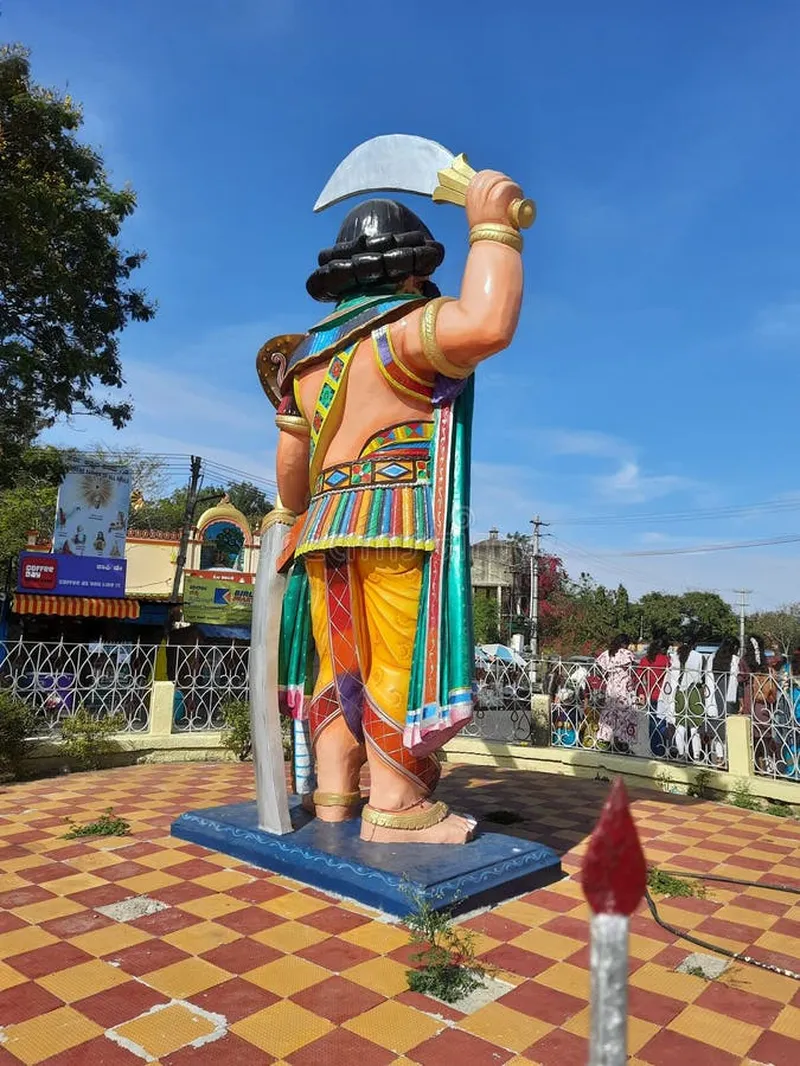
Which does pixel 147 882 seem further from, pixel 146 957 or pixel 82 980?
pixel 82 980

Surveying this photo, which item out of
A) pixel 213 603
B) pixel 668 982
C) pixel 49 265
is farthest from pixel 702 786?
pixel 213 603

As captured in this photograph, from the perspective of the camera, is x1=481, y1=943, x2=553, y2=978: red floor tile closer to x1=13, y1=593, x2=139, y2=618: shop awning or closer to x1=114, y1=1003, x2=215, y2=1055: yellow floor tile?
x1=114, y1=1003, x2=215, y2=1055: yellow floor tile

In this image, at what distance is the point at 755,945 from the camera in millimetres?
2988

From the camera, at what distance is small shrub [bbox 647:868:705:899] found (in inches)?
140

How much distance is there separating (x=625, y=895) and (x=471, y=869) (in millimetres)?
2601

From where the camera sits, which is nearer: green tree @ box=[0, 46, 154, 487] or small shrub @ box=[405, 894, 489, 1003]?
small shrub @ box=[405, 894, 489, 1003]

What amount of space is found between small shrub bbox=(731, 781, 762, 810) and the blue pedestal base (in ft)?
8.54

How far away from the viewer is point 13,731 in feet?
18.7

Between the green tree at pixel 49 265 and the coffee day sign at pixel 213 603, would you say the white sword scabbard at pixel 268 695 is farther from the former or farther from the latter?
the coffee day sign at pixel 213 603

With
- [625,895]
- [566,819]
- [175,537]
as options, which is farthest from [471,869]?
[175,537]

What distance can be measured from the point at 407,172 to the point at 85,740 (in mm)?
4923

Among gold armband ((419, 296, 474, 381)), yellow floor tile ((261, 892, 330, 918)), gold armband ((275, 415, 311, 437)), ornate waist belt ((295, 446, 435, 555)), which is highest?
gold armband ((419, 296, 474, 381))

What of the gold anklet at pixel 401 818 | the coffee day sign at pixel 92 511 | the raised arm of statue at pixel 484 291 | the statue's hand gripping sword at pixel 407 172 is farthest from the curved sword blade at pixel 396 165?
the coffee day sign at pixel 92 511

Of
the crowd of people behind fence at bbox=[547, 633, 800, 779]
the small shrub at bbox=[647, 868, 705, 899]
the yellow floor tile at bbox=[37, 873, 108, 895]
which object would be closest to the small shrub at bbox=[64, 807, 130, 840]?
the yellow floor tile at bbox=[37, 873, 108, 895]
